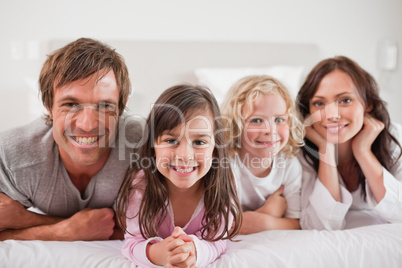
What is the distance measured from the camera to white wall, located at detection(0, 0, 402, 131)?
8.17 ft

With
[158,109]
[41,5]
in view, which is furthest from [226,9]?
[158,109]

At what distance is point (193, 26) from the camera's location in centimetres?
270

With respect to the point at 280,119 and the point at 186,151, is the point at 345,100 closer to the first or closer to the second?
the point at 280,119

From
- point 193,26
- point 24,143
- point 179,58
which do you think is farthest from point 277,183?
point 193,26

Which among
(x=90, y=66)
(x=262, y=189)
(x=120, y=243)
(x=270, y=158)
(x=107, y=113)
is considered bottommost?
(x=120, y=243)

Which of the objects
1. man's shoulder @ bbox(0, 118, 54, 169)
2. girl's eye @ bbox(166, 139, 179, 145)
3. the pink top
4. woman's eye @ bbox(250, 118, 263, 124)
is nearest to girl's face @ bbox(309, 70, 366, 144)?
woman's eye @ bbox(250, 118, 263, 124)

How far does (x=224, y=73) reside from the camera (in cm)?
246

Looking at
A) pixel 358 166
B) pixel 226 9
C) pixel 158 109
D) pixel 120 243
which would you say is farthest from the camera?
pixel 226 9

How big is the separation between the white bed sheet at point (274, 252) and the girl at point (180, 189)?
8 centimetres

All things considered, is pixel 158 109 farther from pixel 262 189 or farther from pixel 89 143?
pixel 262 189

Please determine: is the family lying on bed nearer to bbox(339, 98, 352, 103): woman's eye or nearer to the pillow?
bbox(339, 98, 352, 103): woman's eye

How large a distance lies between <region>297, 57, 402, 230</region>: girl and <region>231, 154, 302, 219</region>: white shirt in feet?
0.15

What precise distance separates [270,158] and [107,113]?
0.67 metres

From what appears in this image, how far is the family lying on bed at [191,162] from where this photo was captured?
46.7 inches
